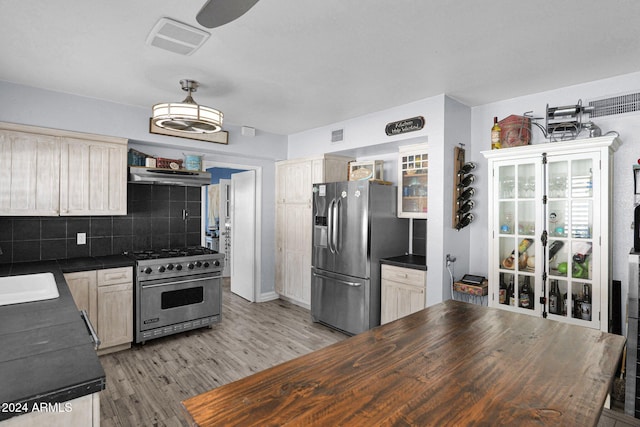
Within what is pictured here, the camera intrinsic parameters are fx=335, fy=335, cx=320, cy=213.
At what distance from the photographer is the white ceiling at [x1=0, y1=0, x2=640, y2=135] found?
6.45 feet

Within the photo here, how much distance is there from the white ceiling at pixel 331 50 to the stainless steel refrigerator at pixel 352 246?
1.08m

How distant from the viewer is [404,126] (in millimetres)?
3635

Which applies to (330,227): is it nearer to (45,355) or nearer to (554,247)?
(554,247)

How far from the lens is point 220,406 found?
0.94m

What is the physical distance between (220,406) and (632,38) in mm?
3202

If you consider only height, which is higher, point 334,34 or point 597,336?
point 334,34

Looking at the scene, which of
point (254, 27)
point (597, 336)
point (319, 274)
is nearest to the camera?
point (597, 336)

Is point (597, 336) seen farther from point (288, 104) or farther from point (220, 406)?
point (288, 104)

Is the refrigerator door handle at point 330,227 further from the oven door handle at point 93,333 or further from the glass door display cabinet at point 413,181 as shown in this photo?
the oven door handle at point 93,333

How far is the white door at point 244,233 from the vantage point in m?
5.27

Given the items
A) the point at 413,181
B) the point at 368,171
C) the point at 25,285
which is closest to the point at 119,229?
the point at 25,285

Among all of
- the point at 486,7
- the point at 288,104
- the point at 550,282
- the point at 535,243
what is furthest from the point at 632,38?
the point at 288,104

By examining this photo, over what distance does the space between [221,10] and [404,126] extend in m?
2.70

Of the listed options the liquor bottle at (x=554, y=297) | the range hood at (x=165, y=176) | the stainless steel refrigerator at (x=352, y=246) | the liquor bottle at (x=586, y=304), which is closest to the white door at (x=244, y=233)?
the range hood at (x=165, y=176)
